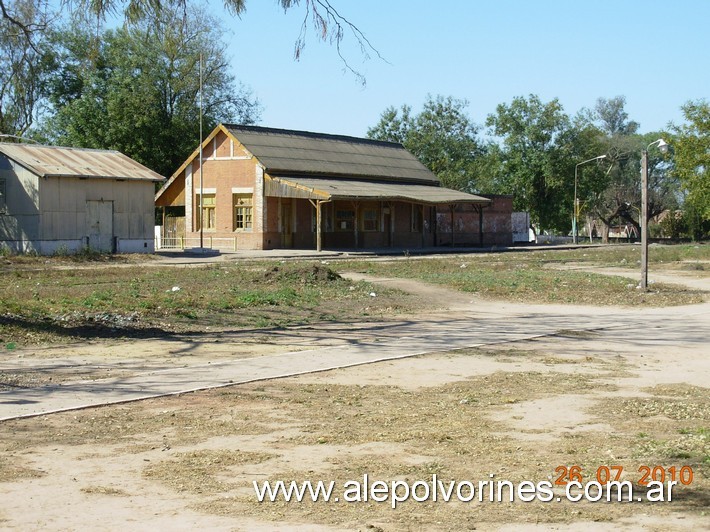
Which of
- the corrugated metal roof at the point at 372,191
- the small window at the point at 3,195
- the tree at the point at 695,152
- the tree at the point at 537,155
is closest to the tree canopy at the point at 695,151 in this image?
the tree at the point at 695,152

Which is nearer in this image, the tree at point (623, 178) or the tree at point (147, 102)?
the tree at point (147, 102)

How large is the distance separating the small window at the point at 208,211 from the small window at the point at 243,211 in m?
1.81

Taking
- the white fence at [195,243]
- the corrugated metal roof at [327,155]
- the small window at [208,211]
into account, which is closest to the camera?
the white fence at [195,243]

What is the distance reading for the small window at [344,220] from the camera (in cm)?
5759

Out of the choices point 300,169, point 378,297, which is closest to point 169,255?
point 300,169

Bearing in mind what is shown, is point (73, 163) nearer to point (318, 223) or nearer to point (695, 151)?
point (318, 223)

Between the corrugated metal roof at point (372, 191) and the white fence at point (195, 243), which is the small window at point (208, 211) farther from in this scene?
the corrugated metal roof at point (372, 191)

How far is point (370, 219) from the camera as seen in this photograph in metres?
59.8

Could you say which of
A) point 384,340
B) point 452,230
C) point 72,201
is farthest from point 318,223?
point 384,340

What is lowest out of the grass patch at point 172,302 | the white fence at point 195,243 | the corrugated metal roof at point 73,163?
the grass patch at point 172,302

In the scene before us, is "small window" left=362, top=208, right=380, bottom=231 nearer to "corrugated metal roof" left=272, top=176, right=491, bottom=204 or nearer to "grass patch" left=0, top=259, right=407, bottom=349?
"corrugated metal roof" left=272, top=176, right=491, bottom=204

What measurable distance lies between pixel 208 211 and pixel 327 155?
8794mm

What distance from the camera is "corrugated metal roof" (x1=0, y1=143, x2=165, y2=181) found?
4406 cm

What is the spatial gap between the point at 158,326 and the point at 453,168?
74815 mm
